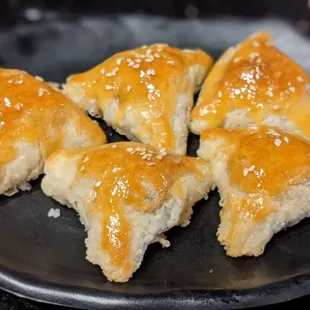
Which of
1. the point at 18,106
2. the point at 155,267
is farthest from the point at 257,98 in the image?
the point at 18,106

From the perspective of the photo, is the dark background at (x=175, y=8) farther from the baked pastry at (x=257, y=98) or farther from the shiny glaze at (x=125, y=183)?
the shiny glaze at (x=125, y=183)

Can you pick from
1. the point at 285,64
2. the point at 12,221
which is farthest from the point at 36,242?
the point at 285,64

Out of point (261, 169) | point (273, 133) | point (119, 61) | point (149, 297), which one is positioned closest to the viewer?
point (149, 297)

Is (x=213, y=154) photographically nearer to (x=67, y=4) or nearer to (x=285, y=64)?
(x=285, y=64)

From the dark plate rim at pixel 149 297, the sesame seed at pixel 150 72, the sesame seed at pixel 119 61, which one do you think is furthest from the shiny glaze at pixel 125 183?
the sesame seed at pixel 119 61

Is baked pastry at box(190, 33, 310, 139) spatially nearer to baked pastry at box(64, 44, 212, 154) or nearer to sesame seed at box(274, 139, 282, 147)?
baked pastry at box(64, 44, 212, 154)

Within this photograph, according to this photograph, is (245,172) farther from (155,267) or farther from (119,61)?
(119,61)

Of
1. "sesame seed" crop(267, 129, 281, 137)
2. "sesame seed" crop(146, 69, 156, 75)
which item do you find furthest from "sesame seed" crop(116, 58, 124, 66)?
"sesame seed" crop(267, 129, 281, 137)

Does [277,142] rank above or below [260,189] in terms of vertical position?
above
